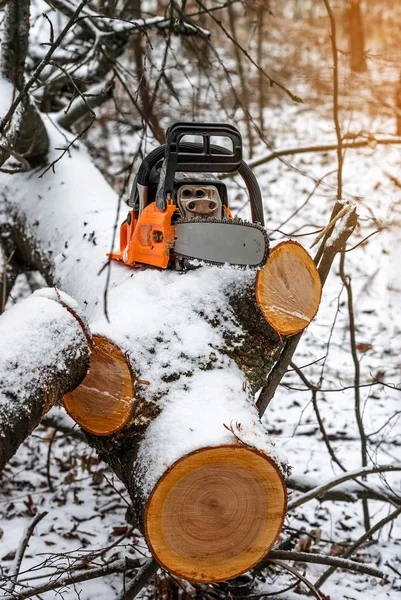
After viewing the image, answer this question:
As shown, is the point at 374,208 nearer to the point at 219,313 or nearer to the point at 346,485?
the point at 346,485

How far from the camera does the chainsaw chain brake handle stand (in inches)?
79.8

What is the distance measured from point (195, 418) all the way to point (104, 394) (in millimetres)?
311

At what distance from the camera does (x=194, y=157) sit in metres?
2.09

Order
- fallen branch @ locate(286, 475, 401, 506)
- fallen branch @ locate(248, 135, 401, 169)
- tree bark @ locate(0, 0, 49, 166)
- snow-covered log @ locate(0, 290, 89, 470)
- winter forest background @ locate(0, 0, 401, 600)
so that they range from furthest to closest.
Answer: fallen branch @ locate(248, 135, 401, 169) < fallen branch @ locate(286, 475, 401, 506) < tree bark @ locate(0, 0, 49, 166) < winter forest background @ locate(0, 0, 401, 600) < snow-covered log @ locate(0, 290, 89, 470)

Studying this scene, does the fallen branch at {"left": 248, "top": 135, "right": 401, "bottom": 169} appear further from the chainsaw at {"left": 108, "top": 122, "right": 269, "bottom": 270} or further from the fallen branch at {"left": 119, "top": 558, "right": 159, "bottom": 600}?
the fallen branch at {"left": 119, "top": 558, "right": 159, "bottom": 600}

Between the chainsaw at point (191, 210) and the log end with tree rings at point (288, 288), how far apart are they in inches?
2.2

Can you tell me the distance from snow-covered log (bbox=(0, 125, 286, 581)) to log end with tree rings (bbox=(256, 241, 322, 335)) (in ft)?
0.26

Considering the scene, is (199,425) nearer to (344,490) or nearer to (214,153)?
(214,153)

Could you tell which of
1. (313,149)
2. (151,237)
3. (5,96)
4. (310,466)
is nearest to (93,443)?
(151,237)

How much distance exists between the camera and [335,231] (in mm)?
2275

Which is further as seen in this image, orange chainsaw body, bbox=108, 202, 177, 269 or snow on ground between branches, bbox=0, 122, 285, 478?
orange chainsaw body, bbox=108, 202, 177, 269

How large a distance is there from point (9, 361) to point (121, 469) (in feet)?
1.72

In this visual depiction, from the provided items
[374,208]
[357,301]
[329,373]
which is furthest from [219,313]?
[374,208]

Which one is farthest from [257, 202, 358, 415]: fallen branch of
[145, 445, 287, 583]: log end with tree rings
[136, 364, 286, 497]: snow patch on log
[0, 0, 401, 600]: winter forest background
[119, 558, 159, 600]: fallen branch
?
[119, 558, 159, 600]: fallen branch
